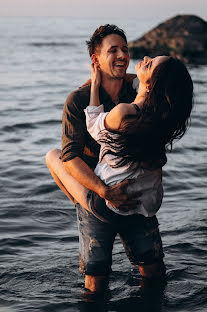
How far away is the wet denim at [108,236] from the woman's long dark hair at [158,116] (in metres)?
0.55

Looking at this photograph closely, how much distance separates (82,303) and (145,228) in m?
1.15

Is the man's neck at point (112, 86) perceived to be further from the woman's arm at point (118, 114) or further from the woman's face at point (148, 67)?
the woman's arm at point (118, 114)

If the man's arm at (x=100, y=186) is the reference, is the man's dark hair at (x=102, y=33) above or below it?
above

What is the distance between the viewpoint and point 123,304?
4609 mm

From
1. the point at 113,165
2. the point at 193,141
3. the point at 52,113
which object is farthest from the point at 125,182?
the point at 52,113

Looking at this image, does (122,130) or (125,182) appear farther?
(125,182)

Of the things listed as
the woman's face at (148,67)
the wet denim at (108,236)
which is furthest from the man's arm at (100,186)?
the woman's face at (148,67)

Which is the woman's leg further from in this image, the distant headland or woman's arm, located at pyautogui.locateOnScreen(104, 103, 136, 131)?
the distant headland

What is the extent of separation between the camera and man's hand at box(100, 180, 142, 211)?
3643 millimetres

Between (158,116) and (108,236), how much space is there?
3.48 feet

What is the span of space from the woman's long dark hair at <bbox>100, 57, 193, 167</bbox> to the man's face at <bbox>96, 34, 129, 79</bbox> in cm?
68

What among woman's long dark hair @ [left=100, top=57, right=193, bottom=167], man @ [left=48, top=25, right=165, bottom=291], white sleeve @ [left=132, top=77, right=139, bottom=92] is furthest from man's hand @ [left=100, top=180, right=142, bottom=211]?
white sleeve @ [left=132, top=77, right=139, bottom=92]

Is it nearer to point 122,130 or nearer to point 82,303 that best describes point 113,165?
point 122,130

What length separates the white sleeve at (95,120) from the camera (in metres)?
3.48
